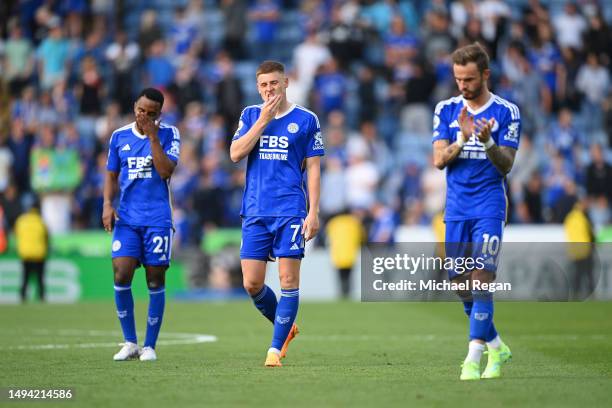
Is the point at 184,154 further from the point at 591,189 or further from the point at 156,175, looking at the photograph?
the point at 156,175

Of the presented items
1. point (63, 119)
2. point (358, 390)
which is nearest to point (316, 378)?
point (358, 390)

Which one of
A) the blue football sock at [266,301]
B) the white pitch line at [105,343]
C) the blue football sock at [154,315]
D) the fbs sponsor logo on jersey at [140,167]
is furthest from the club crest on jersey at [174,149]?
the white pitch line at [105,343]

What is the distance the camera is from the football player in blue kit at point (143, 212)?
11.3 meters

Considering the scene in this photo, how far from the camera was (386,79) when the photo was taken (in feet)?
91.8

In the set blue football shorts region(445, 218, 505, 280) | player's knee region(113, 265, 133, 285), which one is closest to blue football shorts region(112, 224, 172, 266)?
player's knee region(113, 265, 133, 285)

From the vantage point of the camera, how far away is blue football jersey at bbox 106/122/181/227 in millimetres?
11406

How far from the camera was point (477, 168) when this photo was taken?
31.1ft

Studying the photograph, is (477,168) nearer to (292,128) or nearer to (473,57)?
(473,57)

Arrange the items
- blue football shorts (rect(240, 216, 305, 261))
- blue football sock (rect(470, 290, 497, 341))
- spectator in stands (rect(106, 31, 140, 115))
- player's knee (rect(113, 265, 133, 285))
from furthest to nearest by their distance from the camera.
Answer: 1. spectator in stands (rect(106, 31, 140, 115))
2. player's knee (rect(113, 265, 133, 285))
3. blue football shorts (rect(240, 216, 305, 261))
4. blue football sock (rect(470, 290, 497, 341))

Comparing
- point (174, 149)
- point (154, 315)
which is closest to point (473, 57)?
point (174, 149)

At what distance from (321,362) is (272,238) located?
1234 mm

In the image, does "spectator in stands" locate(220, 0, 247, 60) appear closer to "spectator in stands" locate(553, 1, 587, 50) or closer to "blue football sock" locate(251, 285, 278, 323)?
"spectator in stands" locate(553, 1, 587, 50)

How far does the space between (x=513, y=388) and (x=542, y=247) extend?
49.4ft

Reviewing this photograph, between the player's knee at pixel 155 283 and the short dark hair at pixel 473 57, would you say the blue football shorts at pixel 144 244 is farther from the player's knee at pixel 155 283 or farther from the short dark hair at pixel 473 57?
the short dark hair at pixel 473 57
